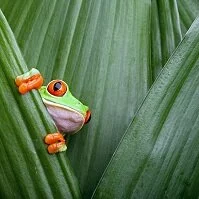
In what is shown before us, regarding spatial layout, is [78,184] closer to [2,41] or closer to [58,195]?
[58,195]

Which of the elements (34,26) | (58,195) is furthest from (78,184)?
(34,26)

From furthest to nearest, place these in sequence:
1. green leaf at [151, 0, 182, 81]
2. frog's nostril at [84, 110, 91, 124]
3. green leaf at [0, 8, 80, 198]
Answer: green leaf at [151, 0, 182, 81], frog's nostril at [84, 110, 91, 124], green leaf at [0, 8, 80, 198]

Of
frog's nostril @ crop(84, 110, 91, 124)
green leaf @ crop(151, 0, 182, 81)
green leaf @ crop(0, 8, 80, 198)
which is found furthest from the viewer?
green leaf @ crop(151, 0, 182, 81)

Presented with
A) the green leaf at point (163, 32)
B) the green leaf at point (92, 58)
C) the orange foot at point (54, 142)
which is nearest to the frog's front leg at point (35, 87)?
the orange foot at point (54, 142)

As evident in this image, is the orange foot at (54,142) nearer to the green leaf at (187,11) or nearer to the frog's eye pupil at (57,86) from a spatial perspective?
the frog's eye pupil at (57,86)

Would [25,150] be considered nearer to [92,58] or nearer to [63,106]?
[63,106]

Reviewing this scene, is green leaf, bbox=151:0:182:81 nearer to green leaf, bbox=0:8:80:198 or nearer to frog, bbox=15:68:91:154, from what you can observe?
frog, bbox=15:68:91:154

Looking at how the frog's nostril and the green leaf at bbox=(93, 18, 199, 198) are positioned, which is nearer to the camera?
the green leaf at bbox=(93, 18, 199, 198)

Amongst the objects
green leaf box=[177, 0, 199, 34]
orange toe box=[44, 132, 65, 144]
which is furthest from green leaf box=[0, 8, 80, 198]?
green leaf box=[177, 0, 199, 34]
